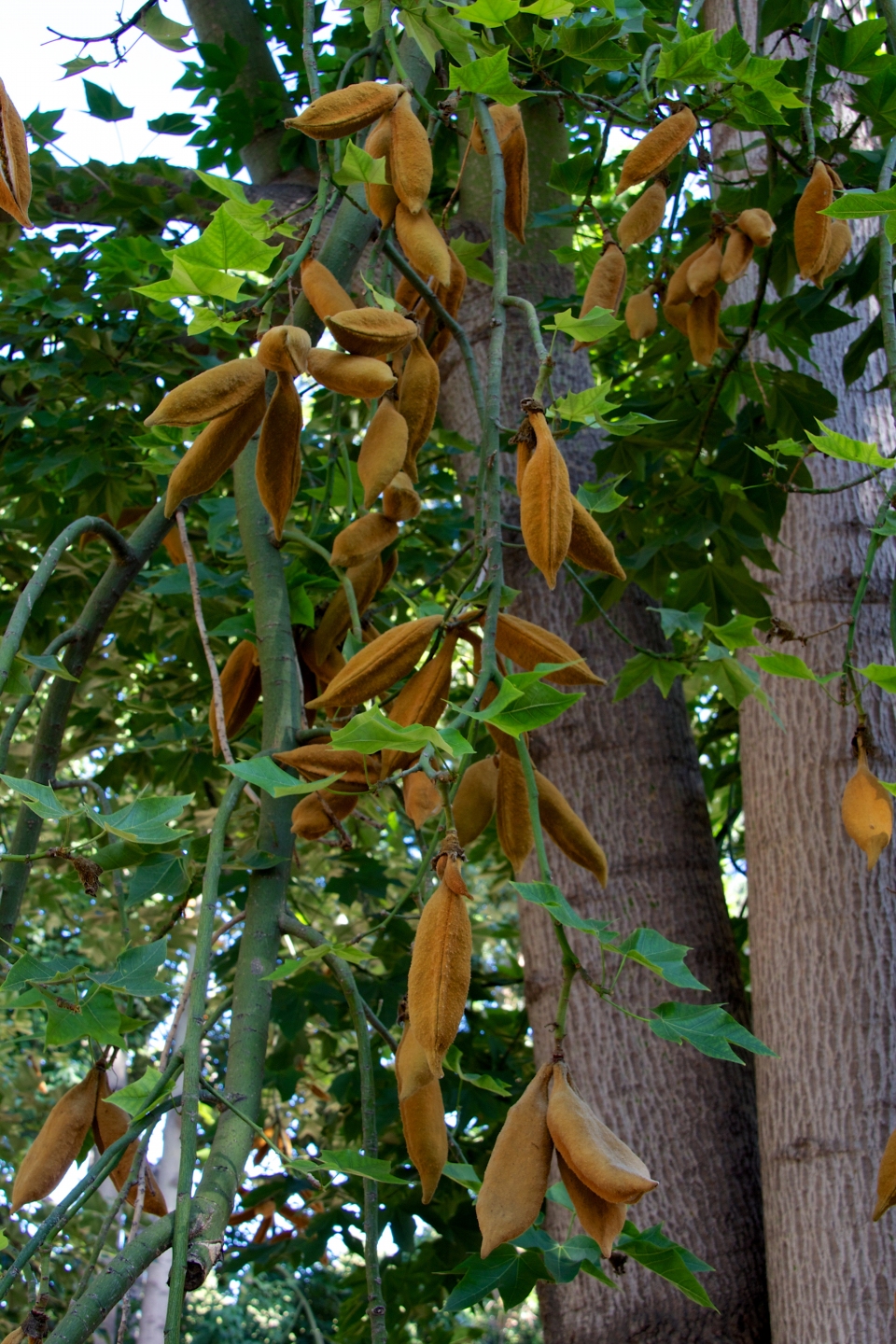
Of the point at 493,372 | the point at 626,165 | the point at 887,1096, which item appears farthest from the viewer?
the point at 887,1096

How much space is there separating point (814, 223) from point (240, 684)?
2.55ft

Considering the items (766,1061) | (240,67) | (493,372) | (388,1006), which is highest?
(240,67)

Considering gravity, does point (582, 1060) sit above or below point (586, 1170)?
above

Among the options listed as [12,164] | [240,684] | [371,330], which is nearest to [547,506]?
[371,330]

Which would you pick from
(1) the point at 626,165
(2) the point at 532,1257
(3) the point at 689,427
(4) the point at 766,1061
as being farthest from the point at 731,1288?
(1) the point at 626,165

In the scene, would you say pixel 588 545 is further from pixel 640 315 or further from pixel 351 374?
pixel 640 315

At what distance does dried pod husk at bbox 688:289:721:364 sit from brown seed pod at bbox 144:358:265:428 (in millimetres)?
734

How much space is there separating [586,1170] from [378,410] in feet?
2.01

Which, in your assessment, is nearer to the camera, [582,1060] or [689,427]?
[582,1060]

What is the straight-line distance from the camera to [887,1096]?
5.05 ft

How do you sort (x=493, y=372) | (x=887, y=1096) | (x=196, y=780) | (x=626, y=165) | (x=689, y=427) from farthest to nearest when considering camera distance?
(x=196, y=780)
(x=689, y=427)
(x=887, y=1096)
(x=626, y=165)
(x=493, y=372)

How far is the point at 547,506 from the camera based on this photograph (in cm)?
79

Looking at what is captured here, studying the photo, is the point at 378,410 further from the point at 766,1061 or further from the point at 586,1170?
the point at 766,1061

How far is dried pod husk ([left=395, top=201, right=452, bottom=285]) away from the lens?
0.94 m
